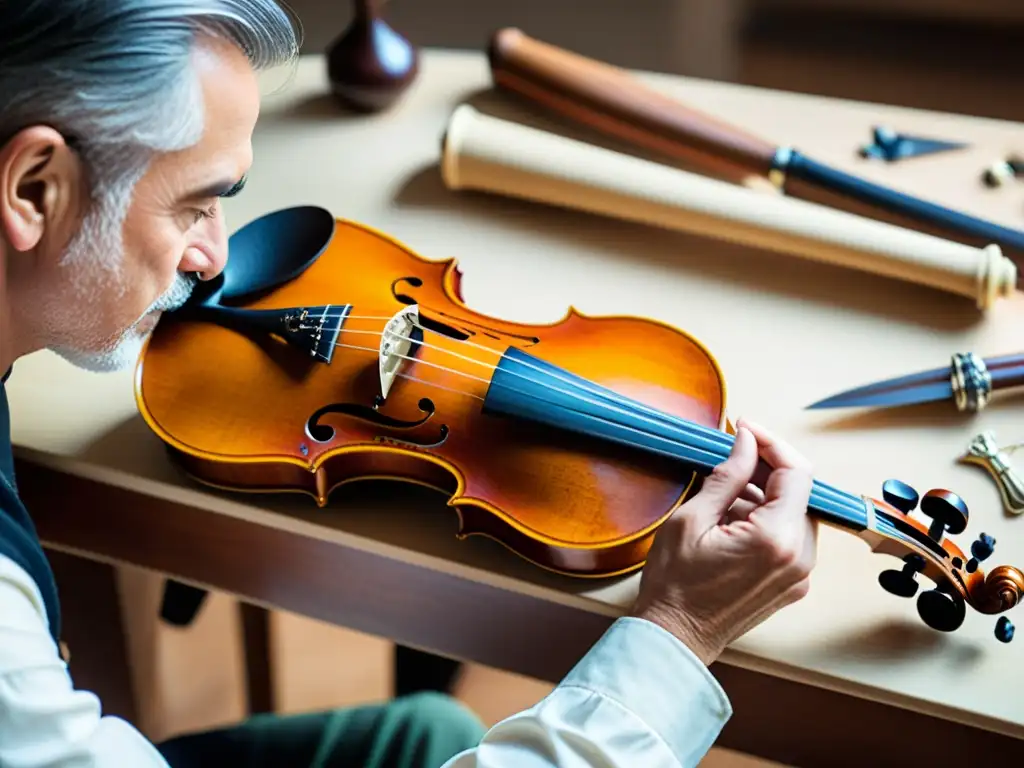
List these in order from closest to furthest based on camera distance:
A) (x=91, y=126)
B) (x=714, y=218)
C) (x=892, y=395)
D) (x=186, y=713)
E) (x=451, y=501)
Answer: (x=91, y=126)
(x=451, y=501)
(x=892, y=395)
(x=714, y=218)
(x=186, y=713)

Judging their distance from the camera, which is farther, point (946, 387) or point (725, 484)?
point (946, 387)

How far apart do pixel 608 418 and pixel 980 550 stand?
274 millimetres

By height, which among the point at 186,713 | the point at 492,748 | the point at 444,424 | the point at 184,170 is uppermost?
the point at 184,170

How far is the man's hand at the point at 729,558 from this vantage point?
752 mm

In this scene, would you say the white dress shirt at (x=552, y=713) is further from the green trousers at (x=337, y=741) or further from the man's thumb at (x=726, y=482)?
the green trousers at (x=337, y=741)

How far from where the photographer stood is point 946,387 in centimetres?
94

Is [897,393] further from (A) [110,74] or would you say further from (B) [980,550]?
(A) [110,74]

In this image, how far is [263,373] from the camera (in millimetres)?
899

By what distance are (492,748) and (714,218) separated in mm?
577

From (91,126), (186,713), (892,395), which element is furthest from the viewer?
(186,713)

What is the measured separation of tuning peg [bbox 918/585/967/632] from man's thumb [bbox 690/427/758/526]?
15 centimetres

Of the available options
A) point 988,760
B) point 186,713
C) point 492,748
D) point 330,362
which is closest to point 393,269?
point 330,362

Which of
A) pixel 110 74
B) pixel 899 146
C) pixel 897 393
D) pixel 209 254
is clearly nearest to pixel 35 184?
pixel 110 74

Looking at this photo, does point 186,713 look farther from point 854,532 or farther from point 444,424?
point 854,532
